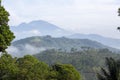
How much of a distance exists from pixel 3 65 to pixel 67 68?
102ft

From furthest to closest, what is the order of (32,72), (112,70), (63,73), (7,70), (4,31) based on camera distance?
(63,73) → (32,72) → (7,70) → (112,70) → (4,31)

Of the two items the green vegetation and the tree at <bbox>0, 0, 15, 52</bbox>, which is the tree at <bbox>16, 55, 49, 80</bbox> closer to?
the green vegetation

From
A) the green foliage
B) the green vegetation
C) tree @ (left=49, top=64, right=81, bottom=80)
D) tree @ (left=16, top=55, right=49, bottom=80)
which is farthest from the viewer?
tree @ (left=49, top=64, right=81, bottom=80)

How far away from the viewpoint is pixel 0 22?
1008 inches

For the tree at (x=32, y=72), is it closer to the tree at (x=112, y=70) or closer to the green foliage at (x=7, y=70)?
the green foliage at (x=7, y=70)

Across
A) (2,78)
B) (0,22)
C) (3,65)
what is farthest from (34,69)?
(0,22)

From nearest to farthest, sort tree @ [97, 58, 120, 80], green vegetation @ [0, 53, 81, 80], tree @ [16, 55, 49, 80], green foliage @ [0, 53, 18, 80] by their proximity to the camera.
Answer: tree @ [97, 58, 120, 80] < green foliage @ [0, 53, 18, 80] < green vegetation @ [0, 53, 81, 80] < tree @ [16, 55, 49, 80]

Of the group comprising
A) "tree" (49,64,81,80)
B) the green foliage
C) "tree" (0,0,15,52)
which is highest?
"tree" (0,0,15,52)

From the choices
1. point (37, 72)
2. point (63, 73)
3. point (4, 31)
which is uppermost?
point (4, 31)

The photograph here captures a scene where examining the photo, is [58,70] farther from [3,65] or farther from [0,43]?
[0,43]

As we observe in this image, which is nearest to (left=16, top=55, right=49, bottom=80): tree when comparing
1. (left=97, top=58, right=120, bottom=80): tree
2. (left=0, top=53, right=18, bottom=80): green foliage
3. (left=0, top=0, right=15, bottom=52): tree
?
(left=0, top=53, right=18, bottom=80): green foliage

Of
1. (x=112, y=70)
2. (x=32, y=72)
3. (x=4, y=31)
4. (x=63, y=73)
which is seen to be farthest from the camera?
(x=63, y=73)

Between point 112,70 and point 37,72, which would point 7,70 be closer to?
point 37,72

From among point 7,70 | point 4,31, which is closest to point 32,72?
point 7,70
